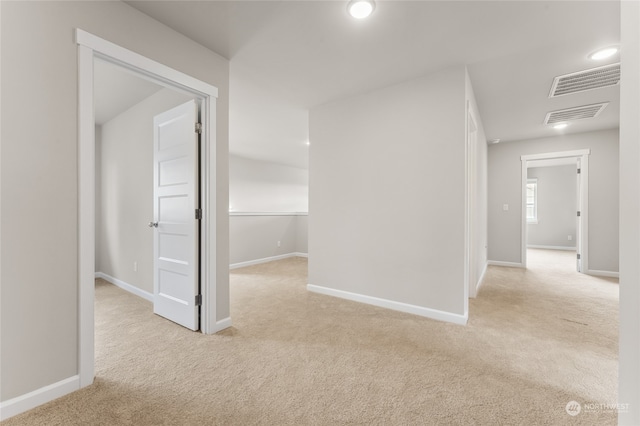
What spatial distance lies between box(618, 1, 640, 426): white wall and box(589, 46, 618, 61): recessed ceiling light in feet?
7.14

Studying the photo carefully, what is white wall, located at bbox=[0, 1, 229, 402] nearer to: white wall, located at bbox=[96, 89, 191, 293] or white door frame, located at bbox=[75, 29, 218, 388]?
white door frame, located at bbox=[75, 29, 218, 388]

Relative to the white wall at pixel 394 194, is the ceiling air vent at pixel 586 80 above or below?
above

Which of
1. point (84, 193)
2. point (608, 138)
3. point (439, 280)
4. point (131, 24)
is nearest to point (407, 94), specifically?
point (439, 280)

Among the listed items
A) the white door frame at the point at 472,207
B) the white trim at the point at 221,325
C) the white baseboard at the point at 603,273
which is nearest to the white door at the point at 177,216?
the white trim at the point at 221,325

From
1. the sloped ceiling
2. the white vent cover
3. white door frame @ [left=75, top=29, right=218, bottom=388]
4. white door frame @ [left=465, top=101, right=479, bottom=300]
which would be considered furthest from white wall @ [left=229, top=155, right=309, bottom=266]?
the white vent cover

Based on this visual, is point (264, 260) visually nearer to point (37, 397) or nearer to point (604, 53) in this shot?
point (37, 397)

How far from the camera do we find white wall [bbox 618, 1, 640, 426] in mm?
774

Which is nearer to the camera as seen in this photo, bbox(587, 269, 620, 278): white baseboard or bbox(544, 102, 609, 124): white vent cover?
bbox(544, 102, 609, 124): white vent cover

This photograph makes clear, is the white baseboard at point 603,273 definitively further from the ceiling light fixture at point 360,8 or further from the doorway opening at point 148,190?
the doorway opening at point 148,190

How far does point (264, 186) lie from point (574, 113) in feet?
19.8

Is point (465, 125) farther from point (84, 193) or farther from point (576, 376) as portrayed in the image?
point (84, 193)

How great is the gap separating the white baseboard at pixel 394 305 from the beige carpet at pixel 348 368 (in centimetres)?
10

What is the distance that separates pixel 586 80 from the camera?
111 inches

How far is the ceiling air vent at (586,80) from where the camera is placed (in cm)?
264
